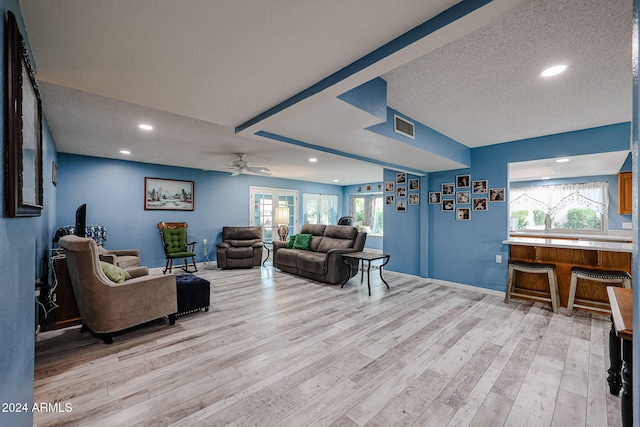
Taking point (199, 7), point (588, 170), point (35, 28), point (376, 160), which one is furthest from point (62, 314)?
point (588, 170)

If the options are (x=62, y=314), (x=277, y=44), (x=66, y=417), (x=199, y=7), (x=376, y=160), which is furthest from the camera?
(x=376, y=160)

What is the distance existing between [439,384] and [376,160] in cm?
311

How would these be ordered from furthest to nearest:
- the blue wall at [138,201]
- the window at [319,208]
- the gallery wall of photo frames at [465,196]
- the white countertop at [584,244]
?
the window at [319,208] < the blue wall at [138,201] < the gallery wall of photo frames at [465,196] < the white countertop at [584,244]

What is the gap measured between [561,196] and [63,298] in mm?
9085

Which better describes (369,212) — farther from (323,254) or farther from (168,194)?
(168,194)

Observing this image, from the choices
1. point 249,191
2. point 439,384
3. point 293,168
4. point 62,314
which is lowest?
point 439,384

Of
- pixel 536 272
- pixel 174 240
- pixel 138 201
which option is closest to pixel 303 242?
pixel 174 240

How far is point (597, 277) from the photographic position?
9.93ft

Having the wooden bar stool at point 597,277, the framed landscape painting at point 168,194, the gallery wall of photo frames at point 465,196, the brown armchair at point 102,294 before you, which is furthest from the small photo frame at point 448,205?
the framed landscape painting at point 168,194

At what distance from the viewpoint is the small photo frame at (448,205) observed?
4691 millimetres

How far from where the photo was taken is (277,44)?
140 cm

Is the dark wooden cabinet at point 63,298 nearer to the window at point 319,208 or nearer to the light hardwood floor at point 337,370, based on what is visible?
the light hardwood floor at point 337,370

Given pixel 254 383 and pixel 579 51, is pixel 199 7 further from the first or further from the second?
pixel 579 51

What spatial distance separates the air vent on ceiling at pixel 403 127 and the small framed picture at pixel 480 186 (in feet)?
6.48
